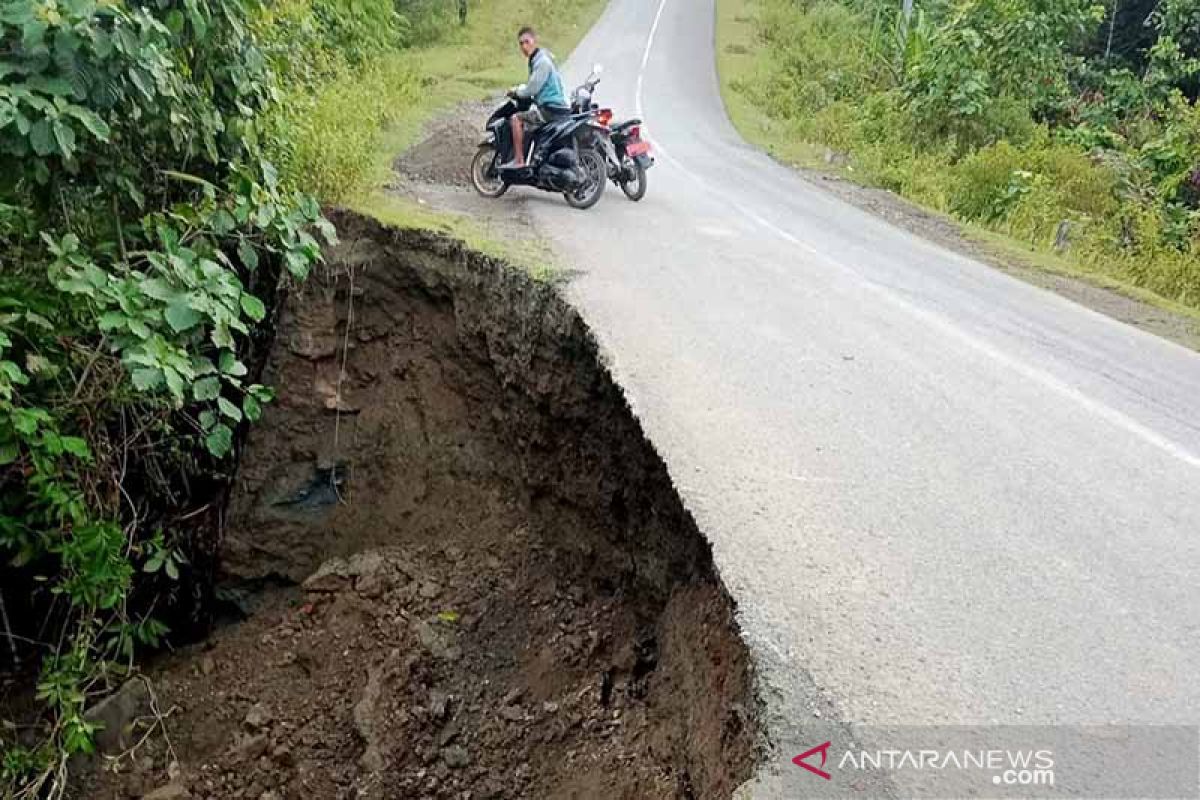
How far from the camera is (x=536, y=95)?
30.5 feet

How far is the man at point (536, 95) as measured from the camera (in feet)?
30.2

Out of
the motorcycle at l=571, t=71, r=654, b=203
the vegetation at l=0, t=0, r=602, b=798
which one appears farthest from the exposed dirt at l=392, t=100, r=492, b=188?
the vegetation at l=0, t=0, r=602, b=798

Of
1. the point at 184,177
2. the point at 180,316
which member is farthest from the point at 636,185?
the point at 180,316

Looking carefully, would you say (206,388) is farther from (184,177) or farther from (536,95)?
(536,95)

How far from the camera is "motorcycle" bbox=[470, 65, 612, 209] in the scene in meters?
9.30

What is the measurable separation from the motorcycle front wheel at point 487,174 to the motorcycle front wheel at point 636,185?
1407 mm

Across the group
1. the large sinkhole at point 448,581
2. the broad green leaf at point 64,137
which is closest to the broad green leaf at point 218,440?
the broad green leaf at point 64,137

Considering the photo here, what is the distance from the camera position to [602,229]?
857 cm

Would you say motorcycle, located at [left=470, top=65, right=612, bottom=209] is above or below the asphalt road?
above

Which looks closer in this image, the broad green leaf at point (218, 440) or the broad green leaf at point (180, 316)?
the broad green leaf at point (180, 316)

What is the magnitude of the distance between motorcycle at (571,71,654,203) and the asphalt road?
1.25 metres

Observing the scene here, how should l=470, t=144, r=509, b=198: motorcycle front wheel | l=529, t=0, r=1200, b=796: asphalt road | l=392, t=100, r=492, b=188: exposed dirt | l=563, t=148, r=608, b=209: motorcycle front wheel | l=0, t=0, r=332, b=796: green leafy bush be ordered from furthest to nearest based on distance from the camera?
l=392, t=100, r=492, b=188: exposed dirt < l=470, t=144, r=509, b=198: motorcycle front wheel < l=563, t=148, r=608, b=209: motorcycle front wheel < l=0, t=0, r=332, b=796: green leafy bush < l=529, t=0, r=1200, b=796: asphalt road

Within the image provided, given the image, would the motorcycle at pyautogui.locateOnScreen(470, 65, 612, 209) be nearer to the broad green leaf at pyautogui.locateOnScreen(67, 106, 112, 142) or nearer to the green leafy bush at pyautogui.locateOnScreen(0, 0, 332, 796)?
the green leafy bush at pyautogui.locateOnScreen(0, 0, 332, 796)

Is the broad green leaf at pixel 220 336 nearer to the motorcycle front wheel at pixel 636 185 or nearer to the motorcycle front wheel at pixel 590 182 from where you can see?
the motorcycle front wheel at pixel 590 182
